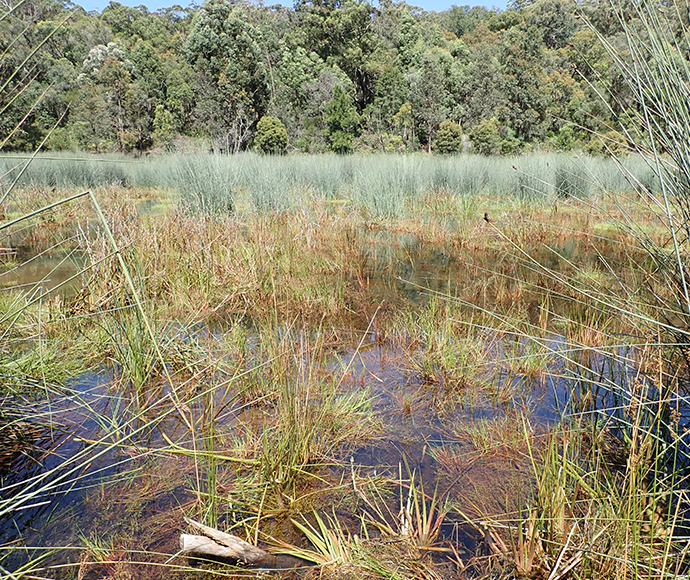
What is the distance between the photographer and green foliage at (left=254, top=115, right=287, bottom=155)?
1978 centimetres

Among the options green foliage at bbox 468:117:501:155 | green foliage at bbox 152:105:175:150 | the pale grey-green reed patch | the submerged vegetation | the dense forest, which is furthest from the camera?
green foliage at bbox 152:105:175:150

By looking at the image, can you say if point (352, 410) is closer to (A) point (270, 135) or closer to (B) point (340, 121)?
(A) point (270, 135)

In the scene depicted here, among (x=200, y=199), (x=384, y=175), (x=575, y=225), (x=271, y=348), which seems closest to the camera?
(x=271, y=348)

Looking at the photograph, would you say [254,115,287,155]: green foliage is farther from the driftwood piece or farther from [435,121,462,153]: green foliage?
the driftwood piece

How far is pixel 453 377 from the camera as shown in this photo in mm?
2434

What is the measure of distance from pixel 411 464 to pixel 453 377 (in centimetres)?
70

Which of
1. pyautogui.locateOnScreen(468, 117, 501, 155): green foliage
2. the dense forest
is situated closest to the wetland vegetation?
the dense forest

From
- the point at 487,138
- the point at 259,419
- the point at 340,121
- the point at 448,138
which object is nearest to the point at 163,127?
the point at 340,121

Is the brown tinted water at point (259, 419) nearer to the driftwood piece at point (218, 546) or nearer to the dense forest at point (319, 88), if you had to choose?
the driftwood piece at point (218, 546)

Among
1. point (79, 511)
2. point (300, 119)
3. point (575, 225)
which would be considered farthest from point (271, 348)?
point (300, 119)

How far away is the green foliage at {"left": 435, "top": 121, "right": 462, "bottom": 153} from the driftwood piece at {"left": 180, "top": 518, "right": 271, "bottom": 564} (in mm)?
19360

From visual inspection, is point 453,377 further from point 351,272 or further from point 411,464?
point 351,272

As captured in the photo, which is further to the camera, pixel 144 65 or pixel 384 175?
pixel 144 65

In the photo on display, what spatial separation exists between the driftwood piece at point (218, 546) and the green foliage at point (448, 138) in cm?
1936
